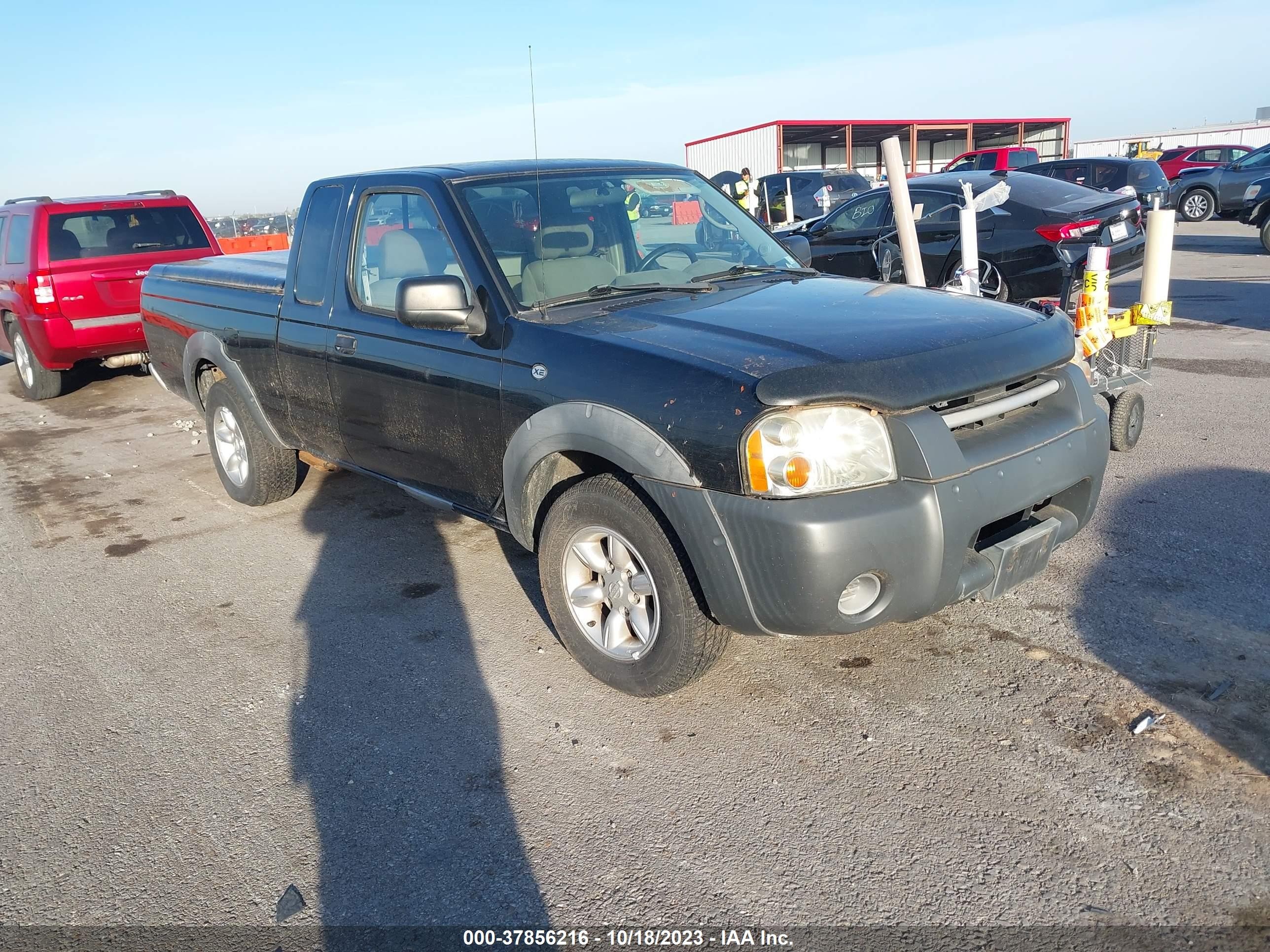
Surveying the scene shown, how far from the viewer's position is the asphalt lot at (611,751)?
2.59m

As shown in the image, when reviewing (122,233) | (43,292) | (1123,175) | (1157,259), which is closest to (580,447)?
(1157,259)

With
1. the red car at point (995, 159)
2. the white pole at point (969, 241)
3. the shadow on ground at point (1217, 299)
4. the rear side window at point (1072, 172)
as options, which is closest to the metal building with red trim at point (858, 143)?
the red car at point (995, 159)

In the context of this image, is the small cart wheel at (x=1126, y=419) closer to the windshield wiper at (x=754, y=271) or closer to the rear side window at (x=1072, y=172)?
the windshield wiper at (x=754, y=271)

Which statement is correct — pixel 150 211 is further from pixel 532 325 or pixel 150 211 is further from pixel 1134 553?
pixel 1134 553

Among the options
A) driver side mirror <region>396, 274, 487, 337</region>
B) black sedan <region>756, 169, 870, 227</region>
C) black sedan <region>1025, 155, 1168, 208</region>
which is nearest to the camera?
driver side mirror <region>396, 274, 487, 337</region>

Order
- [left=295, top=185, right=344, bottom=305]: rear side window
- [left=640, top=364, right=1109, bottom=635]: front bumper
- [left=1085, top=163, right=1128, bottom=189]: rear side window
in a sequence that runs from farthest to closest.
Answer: [left=1085, top=163, right=1128, bottom=189]: rear side window → [left=295, top=185, right=344, bottom=305]: rear side window → [left=640, top=364, right=1109, bottom=635]: front bumper

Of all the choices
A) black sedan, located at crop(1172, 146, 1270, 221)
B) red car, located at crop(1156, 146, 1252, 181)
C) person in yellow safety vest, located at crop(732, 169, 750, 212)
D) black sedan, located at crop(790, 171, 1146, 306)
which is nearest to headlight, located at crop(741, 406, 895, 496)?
black sedan, located at crop(790, 171, 1146, 306)

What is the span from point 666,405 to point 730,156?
3884 centimetres

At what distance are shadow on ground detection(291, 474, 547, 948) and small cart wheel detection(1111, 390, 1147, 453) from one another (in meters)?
3.90

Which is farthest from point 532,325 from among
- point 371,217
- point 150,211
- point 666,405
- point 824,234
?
point 824,234

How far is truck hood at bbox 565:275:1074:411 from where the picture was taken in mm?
2898

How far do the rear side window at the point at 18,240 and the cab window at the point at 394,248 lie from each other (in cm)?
655

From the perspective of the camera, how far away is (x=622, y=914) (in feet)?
8.25

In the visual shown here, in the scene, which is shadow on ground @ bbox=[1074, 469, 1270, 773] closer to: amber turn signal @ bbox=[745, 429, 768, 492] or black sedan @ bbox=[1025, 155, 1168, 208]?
amber turn signal @ bbox=[745, 429, 768, 492]
